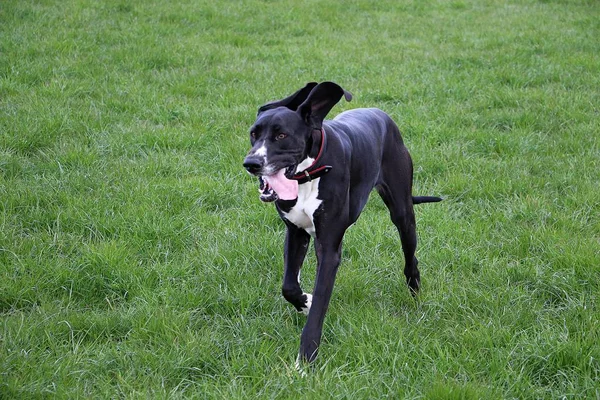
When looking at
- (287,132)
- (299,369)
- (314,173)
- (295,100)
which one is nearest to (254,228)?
(295,100)

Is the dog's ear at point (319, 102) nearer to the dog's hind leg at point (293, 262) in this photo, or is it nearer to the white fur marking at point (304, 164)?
the white fur marking at point (304, 164)

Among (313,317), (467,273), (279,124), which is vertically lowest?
(467,273)

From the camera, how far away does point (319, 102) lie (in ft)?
12.3

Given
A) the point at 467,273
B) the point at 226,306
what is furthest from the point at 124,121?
the point at 467,273

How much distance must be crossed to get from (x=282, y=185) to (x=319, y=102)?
50cm

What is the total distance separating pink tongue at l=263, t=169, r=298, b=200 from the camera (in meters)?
3.60

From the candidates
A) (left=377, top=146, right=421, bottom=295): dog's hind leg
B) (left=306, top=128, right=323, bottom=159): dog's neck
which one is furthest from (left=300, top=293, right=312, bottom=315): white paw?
(left=306, top=128, right=323, bottom=159): dog's neck

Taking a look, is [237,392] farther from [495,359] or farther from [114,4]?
[114,4]

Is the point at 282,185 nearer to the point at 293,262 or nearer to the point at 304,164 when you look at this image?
the point at 304,164

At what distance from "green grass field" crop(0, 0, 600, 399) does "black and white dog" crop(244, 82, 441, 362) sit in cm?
36

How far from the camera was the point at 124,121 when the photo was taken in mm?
7633

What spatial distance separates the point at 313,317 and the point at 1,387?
1.54m

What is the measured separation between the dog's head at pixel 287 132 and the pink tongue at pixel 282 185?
0.04 meters

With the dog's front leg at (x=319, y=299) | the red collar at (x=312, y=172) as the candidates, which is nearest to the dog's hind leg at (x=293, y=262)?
the dog's front leg at (x=319, y=299)
